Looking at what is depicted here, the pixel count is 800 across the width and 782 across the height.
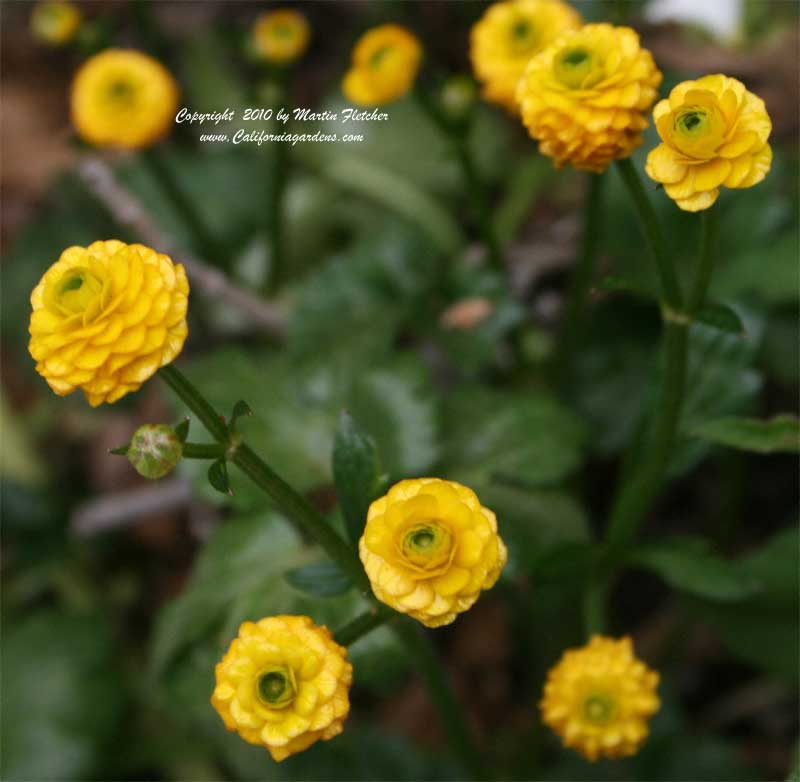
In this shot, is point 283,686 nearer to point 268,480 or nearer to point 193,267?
point 268,480

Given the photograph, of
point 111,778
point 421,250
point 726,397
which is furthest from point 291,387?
point 111,778

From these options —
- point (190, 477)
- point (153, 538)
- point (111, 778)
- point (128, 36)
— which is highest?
point (128, 36)

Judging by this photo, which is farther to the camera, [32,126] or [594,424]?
[32,126]

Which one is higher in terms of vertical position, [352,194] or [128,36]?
[128,36]

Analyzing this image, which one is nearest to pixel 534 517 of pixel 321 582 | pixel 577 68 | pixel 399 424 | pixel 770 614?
pixel 399 424

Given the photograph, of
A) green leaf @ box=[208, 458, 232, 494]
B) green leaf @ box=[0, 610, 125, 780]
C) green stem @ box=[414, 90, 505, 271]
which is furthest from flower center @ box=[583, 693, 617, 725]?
green leaf @ box=[0, 610, 125, 780]

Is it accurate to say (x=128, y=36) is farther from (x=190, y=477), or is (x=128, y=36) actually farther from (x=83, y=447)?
(x=190, y=477)

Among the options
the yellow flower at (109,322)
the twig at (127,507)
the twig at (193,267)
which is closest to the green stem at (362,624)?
the yellow flower at (109,322)

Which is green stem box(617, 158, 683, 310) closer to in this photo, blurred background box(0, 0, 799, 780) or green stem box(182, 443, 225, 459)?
blurred background box(0, 0, 799, 780)
